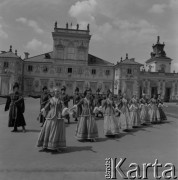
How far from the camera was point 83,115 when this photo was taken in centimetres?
802

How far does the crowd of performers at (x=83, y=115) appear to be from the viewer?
6.40 meters

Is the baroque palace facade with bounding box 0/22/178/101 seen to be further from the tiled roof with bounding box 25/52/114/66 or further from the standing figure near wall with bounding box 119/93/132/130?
the standing figure near wall with bounding box 119/93/132/130

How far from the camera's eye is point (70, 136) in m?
8.72

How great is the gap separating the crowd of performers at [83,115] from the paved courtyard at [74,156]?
383mm

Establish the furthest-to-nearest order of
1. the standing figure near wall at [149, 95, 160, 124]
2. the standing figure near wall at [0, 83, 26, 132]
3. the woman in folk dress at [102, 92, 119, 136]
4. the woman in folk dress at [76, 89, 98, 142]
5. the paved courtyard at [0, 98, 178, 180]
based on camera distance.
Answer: the standing figure near wall at [149, 95, 160, 124]
the standing figure near wall at [0, 83, 26, 132]
the woman in folk dress at [102, 92, 119, 136]
the woman in folk dress at [76, 89, 98, 142]
the paved courtyard at [0, 98, 178, 180]

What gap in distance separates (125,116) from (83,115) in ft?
10.2

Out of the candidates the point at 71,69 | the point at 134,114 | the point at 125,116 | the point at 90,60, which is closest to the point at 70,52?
the point at 71,69

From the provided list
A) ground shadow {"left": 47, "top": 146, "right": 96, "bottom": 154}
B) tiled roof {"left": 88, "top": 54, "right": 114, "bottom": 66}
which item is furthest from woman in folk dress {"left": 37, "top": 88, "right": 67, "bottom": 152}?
tiled roof {"left": 88, "top": 54, "right": 114, "bottom": 66}

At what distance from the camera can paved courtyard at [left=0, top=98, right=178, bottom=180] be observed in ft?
15.3

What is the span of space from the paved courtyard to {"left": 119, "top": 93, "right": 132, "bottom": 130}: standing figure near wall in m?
1.54

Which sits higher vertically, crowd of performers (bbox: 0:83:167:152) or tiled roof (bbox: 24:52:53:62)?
tiled roof (bbox: 24:52:53:62)

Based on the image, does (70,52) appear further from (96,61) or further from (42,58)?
(42,58)

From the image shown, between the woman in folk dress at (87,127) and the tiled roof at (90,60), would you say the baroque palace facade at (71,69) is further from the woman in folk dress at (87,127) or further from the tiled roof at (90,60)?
the woman in folk dress at (87,127)

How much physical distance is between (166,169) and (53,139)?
320 cm
